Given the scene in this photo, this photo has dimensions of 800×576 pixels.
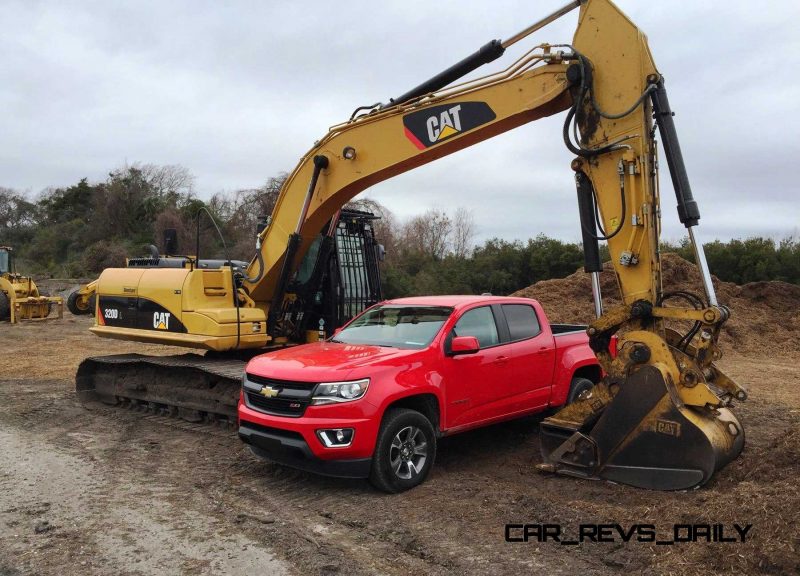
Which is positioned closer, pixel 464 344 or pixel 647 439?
pixel 647 439

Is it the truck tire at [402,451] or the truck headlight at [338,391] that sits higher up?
the truck headlight at [338,391]

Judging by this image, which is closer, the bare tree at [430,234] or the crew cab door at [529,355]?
the crew cab door at [529,355]

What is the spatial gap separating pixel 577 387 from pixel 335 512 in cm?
377

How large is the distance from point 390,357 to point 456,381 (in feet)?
2.54

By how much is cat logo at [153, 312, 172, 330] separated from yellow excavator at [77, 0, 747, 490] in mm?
41

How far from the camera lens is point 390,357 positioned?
6.01 meters

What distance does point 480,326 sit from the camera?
276 inches

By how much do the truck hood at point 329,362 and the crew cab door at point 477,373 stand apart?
50cm

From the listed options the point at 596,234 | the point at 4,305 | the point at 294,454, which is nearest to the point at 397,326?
the point at 294,454

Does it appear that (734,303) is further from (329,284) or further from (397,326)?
(397,326)

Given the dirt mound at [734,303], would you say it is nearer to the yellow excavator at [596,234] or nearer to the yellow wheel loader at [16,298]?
the yellow excavator at [596,234]

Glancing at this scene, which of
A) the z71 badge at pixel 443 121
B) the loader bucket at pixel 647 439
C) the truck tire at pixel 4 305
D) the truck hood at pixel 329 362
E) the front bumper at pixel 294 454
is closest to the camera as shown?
the loader bucket at pixel 647 439

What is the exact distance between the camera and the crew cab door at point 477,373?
20.9 feet

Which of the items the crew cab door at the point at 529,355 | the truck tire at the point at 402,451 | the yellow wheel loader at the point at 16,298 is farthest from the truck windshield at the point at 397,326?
the yellow wheel loader at the point at 16,298
